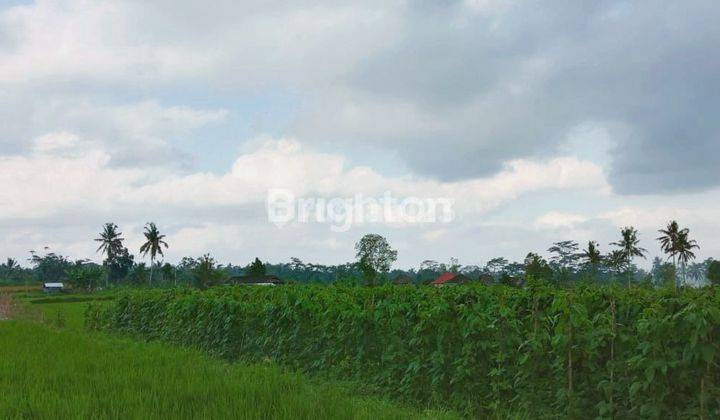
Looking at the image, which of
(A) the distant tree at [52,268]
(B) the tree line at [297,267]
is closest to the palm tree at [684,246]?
(B) the tree line at [297,267]

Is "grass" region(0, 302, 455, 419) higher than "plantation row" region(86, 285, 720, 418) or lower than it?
lower

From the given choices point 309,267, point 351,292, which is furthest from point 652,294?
point 309,267

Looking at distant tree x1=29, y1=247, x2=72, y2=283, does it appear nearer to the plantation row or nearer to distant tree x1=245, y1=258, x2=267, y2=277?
distant tree x1=245, y1=258, x2=267, y2=277

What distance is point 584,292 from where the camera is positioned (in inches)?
301

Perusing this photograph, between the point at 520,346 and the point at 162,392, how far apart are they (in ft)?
14.2

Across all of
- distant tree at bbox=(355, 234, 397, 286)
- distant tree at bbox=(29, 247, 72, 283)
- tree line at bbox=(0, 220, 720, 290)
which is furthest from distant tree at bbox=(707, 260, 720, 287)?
distant tree at bbox=(29, 247, 72, 283)

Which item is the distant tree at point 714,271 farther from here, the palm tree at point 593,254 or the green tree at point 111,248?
the green tree at point 111,248

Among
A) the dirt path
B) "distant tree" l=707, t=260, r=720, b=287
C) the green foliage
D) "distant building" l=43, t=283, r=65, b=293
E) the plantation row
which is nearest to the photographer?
the plantation row

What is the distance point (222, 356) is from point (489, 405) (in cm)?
859

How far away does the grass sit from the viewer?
689 cm

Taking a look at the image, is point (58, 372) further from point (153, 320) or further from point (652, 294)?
point (153, 320)

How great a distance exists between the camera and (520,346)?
7.63m

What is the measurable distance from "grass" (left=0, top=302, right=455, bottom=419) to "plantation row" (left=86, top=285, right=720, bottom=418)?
80 cm

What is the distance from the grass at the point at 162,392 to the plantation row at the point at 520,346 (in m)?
0.80
